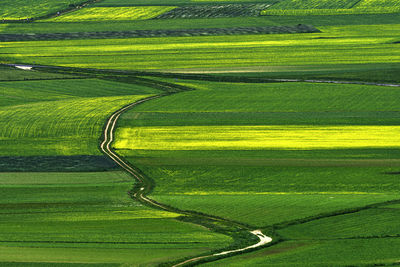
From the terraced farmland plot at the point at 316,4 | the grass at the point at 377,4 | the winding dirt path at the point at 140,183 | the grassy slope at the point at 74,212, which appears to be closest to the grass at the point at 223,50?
the grass at the point at 377,4

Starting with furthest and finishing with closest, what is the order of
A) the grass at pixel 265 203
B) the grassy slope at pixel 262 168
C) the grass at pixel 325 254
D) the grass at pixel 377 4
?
the grass at pixel 377 4
the grassy slope at pixel 262 168
the grass at pixel 265 203
the grass at pixel 325 254

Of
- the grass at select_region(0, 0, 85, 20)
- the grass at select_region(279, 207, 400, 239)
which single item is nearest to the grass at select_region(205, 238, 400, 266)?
the grass at select_region(279, 207, 400, 239)

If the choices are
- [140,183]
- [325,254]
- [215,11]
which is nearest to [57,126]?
[140,183]

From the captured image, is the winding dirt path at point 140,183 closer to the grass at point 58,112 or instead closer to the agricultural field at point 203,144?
the agricultural field at point 203,144

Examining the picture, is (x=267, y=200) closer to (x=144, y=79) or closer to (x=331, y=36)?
(x=144, y=79)

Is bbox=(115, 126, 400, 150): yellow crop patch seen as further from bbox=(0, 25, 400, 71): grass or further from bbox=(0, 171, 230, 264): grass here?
bbox=(0, 25, 400, 71): grass

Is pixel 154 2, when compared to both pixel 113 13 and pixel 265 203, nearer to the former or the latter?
pixel 113 13

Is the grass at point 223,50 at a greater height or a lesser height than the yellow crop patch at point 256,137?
greater
